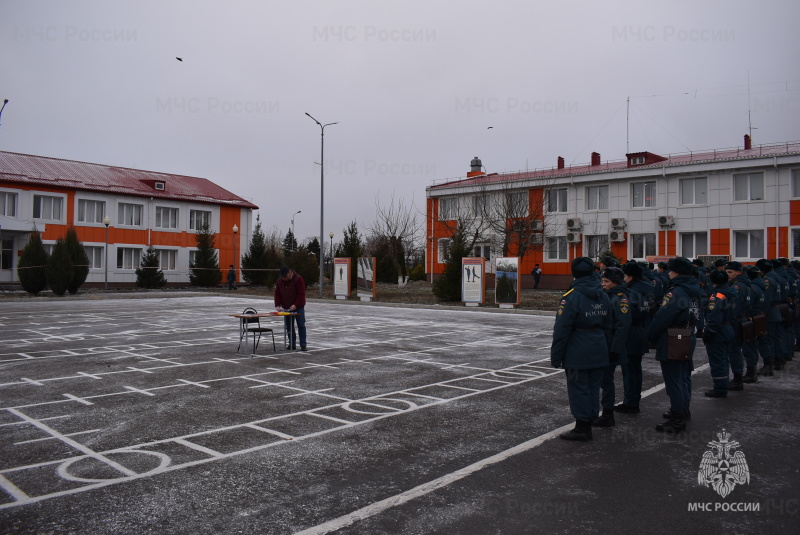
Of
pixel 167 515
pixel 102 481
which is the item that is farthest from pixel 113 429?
pixel 167 515

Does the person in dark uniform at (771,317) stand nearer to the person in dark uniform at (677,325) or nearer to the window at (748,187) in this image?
the person in dark uniform at (677,325)

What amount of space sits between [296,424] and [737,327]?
670 centimetres

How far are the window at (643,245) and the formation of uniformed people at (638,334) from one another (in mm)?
Result: 31484

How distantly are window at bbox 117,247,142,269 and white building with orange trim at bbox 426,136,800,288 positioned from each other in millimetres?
22484

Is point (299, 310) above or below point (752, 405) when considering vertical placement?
above

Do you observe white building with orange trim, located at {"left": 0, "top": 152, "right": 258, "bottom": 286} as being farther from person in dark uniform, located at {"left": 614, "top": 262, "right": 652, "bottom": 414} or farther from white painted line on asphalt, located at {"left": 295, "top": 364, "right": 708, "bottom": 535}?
white painted line on asphalt, located at {"left": 295, "top": 364, "right": 708, "bottom": 535}

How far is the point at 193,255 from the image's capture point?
1927 inches

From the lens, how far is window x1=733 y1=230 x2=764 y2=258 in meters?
35.5

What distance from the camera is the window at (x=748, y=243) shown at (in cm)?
3547

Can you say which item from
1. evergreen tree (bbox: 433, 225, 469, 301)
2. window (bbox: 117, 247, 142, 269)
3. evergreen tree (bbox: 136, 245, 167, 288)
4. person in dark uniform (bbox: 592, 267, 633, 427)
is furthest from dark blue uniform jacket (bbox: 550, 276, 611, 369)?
window (bbox: 117, 247, 142, 269)

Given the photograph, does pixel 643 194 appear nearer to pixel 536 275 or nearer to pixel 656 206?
pixel 656 206

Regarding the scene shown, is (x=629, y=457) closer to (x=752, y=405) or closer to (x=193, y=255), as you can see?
(x=752, y=405)

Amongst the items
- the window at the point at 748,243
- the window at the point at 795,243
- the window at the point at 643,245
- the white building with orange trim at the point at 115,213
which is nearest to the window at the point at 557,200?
the window at the point at 643,245

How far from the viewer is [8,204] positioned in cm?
3925
